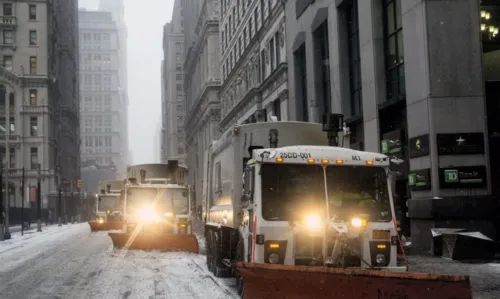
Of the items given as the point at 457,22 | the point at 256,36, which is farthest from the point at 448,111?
the point at 256,36

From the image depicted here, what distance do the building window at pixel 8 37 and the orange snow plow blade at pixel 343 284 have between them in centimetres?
9029

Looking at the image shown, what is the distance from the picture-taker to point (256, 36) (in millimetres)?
51312

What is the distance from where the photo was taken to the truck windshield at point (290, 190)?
10688 mm

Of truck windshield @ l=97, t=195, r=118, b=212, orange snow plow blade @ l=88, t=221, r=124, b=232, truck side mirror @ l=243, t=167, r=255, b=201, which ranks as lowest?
orange snow plow blade @ l=88, t=221, r=124, b=232

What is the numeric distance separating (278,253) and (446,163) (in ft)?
37.8

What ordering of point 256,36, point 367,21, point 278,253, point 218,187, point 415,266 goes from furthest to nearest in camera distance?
point 256,36
point 367,21
point 415,266
point 218,187
point 278,253

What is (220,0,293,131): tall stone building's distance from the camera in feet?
143

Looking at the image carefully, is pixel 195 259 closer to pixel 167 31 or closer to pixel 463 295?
pixel 463 295

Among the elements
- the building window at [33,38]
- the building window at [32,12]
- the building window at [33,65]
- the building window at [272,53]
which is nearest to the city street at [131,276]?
the building window at [272,53]

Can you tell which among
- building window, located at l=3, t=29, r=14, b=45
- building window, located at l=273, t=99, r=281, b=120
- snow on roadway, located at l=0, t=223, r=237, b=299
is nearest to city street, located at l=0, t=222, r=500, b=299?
snow on roadway, located at l=0, t=223, r=237, b=299

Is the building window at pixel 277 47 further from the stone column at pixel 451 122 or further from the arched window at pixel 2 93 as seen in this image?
the arched window at pixel 2 93

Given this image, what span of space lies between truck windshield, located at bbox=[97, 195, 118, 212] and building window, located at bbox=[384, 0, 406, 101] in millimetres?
21526

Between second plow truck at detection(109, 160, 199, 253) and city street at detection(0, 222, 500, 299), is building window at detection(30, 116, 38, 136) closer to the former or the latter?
second plow truck at detection(109, 160, 199, 253)

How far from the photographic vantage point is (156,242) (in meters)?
22.8
